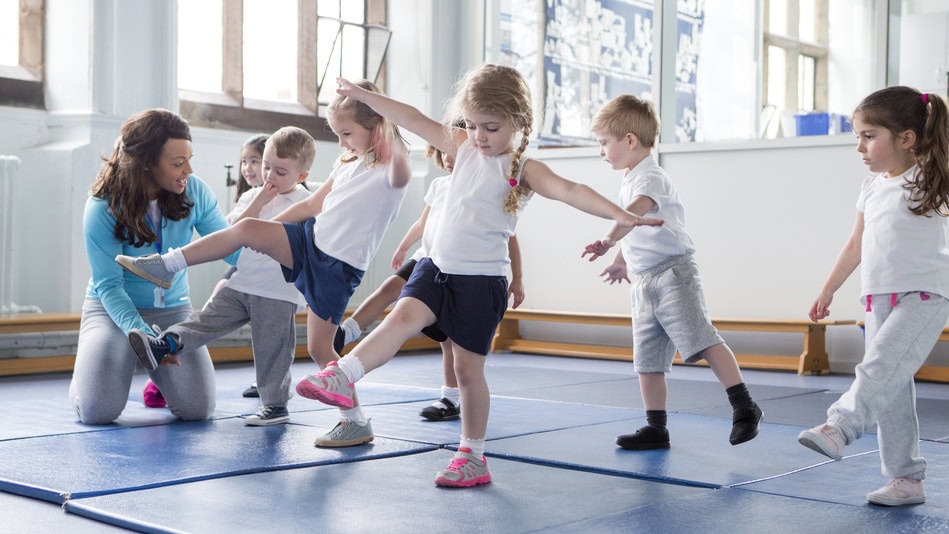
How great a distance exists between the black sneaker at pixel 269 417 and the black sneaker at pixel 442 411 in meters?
0.49

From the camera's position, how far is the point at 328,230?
332 cm

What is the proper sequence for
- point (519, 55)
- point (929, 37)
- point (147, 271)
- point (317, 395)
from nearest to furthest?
point (317, 395), point (147, 271), point (929, 37), point (519, 55)

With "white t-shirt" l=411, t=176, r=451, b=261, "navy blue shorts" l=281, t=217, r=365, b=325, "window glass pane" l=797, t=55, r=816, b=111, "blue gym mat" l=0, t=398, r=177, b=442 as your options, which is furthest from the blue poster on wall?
"blue gym mat" l=0, t=398, r=177, b=442

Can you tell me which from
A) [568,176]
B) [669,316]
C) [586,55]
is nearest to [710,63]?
[586,55]

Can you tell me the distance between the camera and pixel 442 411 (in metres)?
3.84

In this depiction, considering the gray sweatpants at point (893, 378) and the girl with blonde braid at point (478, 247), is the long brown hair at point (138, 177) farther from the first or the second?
the gray sweatpants at point (893, 378)

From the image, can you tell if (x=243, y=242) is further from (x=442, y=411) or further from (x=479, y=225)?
(x=442, y=411)

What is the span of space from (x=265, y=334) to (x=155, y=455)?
2.81 feet

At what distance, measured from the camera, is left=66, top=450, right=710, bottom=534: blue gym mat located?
2227 millimetres

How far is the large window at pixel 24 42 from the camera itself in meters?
5.85

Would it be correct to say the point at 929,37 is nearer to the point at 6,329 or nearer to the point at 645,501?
the point at 645,501

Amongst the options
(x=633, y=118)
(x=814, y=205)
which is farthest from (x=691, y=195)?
(x=633, y=118)

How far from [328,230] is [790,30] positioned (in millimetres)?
4724

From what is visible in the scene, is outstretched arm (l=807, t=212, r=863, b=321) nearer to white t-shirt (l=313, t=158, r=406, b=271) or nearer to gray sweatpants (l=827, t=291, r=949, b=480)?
gray sweatpants (l=827, t=291, r=949, b=480)
